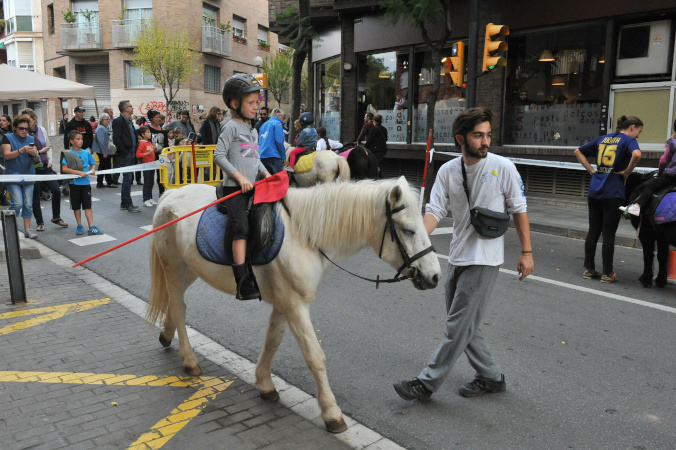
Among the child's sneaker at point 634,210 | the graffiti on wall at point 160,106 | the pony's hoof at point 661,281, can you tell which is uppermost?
the graffiti on wall at point 160,106

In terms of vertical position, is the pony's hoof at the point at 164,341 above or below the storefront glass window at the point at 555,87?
below

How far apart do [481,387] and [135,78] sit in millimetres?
40472

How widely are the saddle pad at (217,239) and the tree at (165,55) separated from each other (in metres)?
35.0

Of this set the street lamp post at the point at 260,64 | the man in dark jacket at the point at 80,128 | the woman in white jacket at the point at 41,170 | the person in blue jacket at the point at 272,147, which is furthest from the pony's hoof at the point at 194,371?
the man in dark jacket at the point at 80,128

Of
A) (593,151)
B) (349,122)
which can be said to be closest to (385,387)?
(593,151)

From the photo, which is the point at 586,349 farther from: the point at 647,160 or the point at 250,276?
the point at 647,160

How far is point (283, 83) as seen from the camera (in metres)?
50.0

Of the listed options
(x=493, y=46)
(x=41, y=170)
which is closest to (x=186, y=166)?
(x=41, y=170)

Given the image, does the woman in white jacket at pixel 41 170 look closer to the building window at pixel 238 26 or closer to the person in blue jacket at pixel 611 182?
the person in blue jacket at pixel 611 182

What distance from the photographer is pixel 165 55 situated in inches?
1405

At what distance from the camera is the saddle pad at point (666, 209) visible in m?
6.57

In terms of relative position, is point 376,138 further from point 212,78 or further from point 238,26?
point 238,26

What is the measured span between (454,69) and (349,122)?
880 cm

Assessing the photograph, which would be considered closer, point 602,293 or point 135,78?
point 602,293
